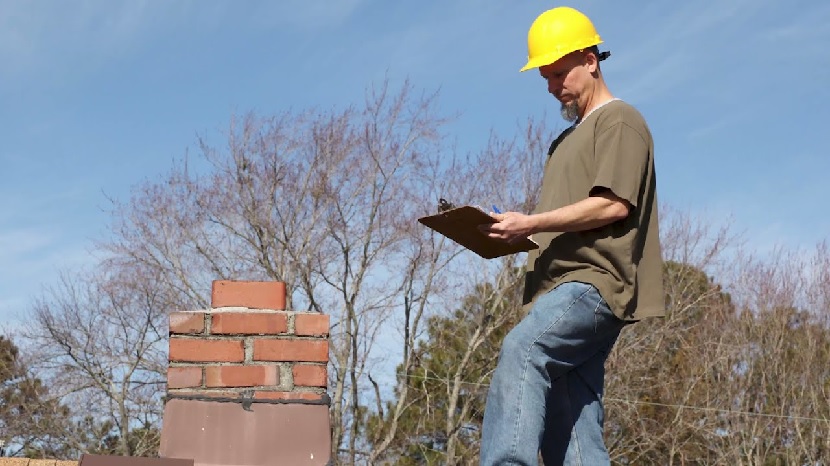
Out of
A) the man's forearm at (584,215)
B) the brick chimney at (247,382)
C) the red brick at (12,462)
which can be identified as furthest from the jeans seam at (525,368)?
the red brick at (12,462)

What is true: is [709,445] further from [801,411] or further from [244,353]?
[244,353]

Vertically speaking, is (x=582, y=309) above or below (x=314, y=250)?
below

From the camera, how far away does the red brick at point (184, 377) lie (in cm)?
333

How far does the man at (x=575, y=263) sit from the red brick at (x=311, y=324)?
91 cm

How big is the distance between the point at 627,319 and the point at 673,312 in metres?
21.8

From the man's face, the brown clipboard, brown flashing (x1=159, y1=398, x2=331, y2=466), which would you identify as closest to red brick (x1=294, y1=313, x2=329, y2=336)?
brown flashing (x1=159, y1=398, x2=331, y2=466)

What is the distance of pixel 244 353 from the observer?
11.1ft

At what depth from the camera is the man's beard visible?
2.75 meters

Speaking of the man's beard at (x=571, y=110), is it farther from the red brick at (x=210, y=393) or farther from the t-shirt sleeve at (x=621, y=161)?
the red brick at (x=210, y=393)

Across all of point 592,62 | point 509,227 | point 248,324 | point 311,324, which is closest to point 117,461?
point 248,324

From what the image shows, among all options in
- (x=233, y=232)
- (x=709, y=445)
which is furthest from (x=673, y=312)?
(x=233, y=232)

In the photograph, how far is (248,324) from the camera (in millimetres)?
3410

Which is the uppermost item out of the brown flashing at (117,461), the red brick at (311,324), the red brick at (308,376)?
the red brick at (311,324)

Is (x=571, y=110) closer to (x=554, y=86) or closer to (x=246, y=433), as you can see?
(x=554, y=86)
